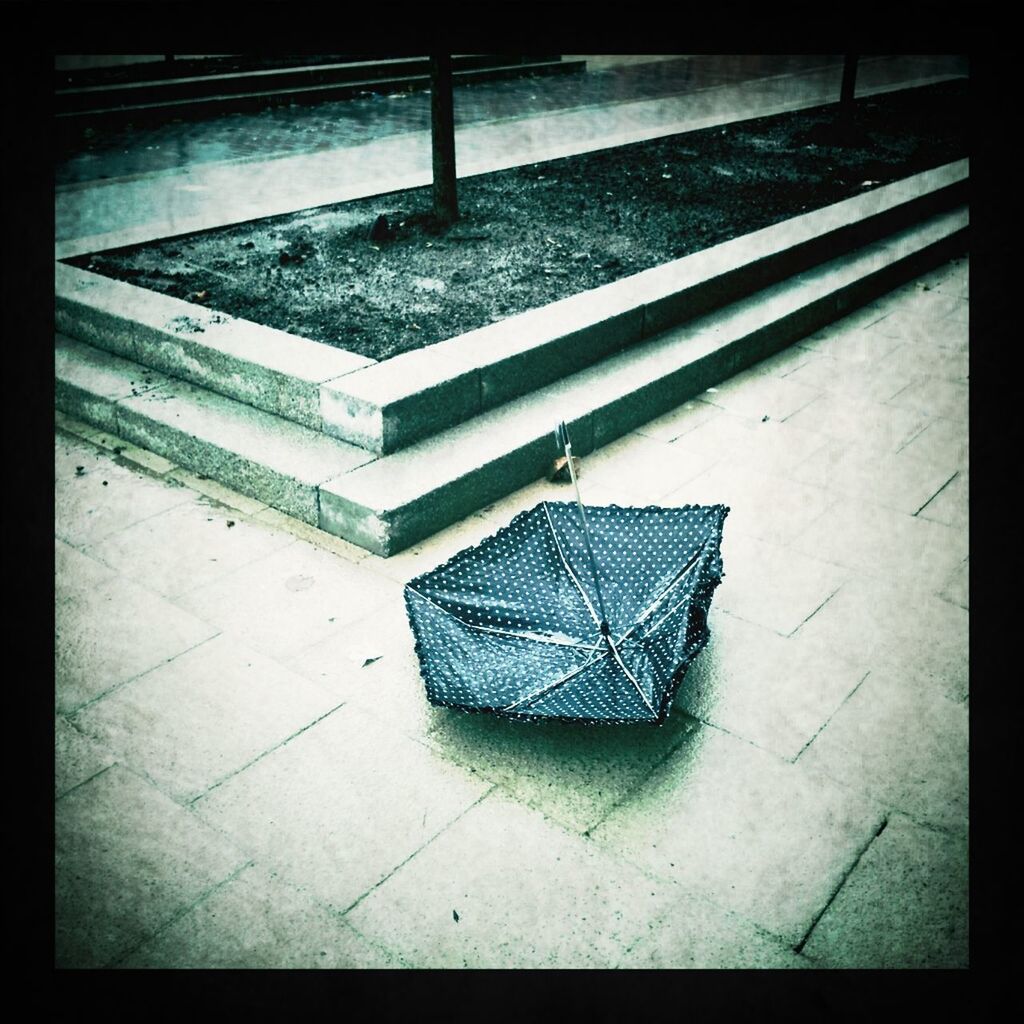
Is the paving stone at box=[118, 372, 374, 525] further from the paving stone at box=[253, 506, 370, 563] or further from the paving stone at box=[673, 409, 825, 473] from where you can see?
the paving stone at box=[673, 409, 825, 473]

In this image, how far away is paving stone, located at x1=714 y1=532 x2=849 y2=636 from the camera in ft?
13.4

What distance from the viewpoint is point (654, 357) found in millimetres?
6059

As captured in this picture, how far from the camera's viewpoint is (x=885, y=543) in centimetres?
461

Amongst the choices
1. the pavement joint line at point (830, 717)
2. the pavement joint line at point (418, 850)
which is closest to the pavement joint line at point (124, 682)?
the pavement joint line at point (418, 850)

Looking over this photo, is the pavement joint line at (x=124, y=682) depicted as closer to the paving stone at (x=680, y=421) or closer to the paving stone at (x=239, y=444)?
the paving stone at (x=239, y=444)

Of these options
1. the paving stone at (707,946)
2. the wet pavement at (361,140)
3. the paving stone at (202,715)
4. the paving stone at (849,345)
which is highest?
the wet pavement at (361,140)

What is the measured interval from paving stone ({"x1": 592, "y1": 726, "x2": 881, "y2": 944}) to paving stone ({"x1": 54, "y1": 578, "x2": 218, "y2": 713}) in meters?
1.95

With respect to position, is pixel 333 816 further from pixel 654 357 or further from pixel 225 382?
pixel 654 357

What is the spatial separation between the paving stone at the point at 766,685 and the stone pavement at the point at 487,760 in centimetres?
1

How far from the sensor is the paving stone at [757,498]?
4.75 meters

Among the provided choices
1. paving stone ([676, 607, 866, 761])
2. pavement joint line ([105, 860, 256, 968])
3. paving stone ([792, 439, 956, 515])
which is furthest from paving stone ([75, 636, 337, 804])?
paving stone ([792, 439, 956, 515])

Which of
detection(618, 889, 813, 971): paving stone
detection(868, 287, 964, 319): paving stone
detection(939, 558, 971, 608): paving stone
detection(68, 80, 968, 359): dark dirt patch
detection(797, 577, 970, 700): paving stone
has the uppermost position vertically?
detection(68, 80, 968, 359): dark dirt patch
